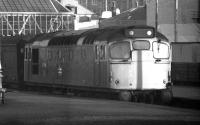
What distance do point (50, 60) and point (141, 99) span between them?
6.48 meters

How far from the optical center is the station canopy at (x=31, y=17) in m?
90.2

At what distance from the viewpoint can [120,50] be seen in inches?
944

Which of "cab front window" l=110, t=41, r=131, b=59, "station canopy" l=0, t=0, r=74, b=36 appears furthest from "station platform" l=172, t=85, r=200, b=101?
"station canopy" l=0, t=0, r=74, b=36

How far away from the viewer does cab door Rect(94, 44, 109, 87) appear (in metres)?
24.0

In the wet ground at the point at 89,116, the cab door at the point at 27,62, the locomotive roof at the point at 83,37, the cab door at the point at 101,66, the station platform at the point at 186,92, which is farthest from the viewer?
the cab door at the point at 27,62

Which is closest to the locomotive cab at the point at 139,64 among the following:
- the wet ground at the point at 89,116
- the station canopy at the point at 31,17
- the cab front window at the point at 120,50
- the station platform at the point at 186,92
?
the cab front window at the point at 120,50

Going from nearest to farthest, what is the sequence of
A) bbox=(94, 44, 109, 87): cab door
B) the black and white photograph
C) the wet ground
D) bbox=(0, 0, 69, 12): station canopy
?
the wet ground → the black and white photograph → bbox=(94, 44, 109, 87): cab door → bbox=(0, 0, 69, 12): station canopy

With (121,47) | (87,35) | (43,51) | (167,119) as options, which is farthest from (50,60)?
(167,119)

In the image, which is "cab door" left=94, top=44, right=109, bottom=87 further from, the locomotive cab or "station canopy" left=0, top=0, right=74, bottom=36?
"station canopy" left=0, top=0, right=74, bottom=36

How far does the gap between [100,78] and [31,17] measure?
70.1 m

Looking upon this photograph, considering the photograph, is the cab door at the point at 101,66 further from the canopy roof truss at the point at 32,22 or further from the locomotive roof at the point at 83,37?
the canopy roof truss at the point at 32,22

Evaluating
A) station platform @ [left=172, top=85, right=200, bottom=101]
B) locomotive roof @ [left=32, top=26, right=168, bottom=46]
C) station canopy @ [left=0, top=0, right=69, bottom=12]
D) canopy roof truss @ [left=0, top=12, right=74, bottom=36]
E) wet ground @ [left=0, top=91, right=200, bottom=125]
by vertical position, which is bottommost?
station platform @ [left=172, top=85, right=200, bottom=101]

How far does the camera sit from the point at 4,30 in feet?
298

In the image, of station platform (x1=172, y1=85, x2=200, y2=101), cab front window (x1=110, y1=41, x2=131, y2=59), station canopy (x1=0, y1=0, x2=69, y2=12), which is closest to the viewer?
cab front window (x1=110, y1=41, x2=131, y2=59)
